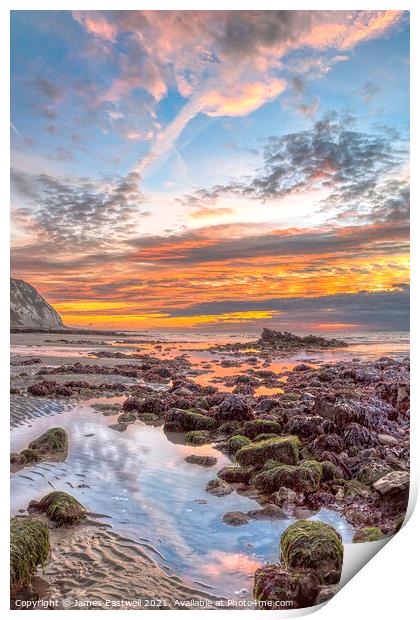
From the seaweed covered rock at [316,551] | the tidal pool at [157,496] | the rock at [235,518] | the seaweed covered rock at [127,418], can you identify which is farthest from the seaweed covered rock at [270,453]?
the seaweed covered rock at [127,418]

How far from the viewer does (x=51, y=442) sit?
5.37m

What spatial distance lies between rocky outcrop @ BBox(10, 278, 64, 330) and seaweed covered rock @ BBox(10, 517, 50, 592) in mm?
2132

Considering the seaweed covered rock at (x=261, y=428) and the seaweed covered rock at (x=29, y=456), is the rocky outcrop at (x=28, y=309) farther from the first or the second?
the seaweed covered rock at (x=261, y=428)

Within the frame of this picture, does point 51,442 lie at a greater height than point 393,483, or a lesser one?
greater

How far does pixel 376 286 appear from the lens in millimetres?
5535

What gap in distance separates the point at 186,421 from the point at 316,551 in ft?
7.84

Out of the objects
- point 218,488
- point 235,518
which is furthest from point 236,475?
point 235,518

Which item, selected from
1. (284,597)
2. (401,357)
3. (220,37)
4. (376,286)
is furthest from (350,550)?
(220,37)

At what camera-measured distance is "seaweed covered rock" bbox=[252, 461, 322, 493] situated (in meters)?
4.87

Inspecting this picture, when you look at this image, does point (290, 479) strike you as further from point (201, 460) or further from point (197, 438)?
point (197, 438)

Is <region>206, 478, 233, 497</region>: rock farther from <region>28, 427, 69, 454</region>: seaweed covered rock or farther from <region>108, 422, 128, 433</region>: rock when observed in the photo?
<region>28, 427, 69, 454</region>: seaweed covered rock

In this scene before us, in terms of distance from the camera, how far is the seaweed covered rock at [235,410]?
5.94m

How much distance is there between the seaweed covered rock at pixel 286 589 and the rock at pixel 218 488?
93 cm
